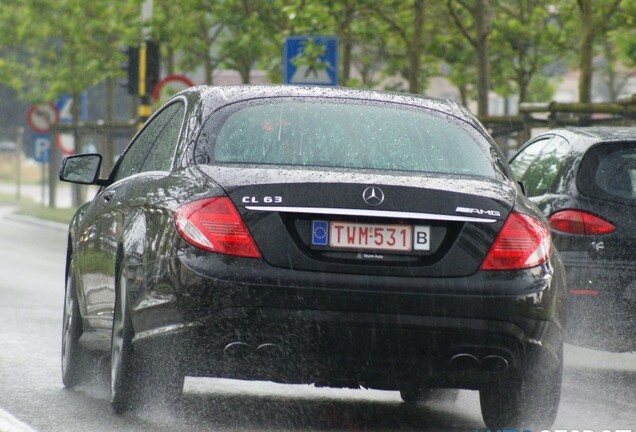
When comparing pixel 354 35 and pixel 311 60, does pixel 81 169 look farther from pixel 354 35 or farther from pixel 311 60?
pixel 354 35

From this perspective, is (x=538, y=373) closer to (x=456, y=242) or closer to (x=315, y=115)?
(x=456, y=242)

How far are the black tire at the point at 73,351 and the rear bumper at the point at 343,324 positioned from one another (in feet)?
6.86

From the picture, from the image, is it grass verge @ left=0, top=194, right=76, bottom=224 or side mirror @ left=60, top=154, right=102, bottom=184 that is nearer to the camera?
side mirror @ left=60, top=154, right=102, bottom=184

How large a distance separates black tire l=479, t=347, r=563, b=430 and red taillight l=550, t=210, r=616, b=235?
3.08 metres

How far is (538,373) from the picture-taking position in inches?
289

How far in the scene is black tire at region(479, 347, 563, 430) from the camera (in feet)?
24.0

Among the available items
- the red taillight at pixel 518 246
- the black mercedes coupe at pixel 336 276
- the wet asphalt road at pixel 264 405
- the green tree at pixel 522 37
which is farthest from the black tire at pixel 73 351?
the green tree at pixel 522 37

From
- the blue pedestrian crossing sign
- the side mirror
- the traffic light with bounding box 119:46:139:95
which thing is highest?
the side mirror

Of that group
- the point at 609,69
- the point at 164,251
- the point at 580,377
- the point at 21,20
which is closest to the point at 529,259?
the point at 164,251

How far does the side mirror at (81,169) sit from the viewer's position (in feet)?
30.3

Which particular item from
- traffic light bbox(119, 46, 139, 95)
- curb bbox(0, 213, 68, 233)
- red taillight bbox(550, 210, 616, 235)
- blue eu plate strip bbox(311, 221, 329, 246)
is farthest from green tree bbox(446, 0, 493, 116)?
blue eu plate strip bbox(311, 221, 329, 246)

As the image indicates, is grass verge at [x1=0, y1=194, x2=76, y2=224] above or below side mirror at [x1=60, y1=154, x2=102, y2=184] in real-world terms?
below

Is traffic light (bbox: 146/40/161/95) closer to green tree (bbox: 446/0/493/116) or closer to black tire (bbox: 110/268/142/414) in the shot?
green tree (bbox: 446/0/493/116)

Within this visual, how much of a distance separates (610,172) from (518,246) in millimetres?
3831
